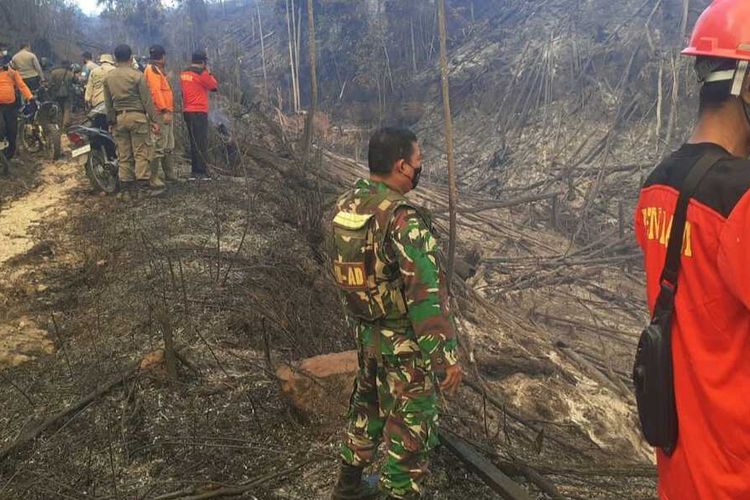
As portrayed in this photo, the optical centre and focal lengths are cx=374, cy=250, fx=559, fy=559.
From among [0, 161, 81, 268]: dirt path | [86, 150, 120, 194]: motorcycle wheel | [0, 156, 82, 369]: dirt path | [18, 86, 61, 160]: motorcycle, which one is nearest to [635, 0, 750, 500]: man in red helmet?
[0, 156, 82, 369]: dirt path

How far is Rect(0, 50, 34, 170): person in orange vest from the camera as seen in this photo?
7648 millimetres

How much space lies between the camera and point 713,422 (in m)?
1.09

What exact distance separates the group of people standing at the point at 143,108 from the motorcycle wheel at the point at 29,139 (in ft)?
3.92

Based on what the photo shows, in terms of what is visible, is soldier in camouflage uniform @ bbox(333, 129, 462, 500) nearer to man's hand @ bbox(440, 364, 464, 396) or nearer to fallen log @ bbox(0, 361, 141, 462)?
man's hand @ bbox(440, 364, 464, 396)

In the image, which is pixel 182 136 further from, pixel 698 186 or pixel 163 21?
pixel 163 21

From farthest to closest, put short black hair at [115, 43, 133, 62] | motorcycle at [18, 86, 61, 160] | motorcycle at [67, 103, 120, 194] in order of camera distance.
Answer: motorcycle at [18, 86, 61, 160] → motorcycle at [67, 103, 120, 194] → short black hair at [115, 43, 133, 62]

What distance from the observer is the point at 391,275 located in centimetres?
215

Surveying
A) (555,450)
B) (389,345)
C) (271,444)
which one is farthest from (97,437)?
(555,450)

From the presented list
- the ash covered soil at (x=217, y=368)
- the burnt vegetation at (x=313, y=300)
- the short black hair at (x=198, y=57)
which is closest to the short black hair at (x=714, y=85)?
the burnt vegetation at (x=313, y=300)

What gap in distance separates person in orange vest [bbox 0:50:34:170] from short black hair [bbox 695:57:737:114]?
8800 millimetres

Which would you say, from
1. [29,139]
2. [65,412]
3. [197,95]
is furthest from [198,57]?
[65,412]

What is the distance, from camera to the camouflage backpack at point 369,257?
2.10 meters

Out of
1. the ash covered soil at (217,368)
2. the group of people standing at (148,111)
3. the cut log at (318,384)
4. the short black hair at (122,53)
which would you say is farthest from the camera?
the group of people standing at (148,111)

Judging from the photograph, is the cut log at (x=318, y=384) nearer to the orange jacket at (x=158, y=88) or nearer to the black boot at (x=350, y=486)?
the black boot at (x=350, y=486)
